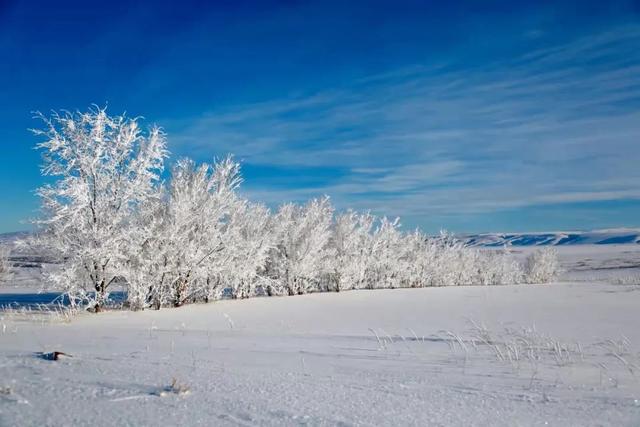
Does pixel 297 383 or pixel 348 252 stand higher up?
pixel 348 252

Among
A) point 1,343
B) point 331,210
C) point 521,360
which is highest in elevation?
point 331,210

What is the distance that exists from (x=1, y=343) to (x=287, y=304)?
13806 mm

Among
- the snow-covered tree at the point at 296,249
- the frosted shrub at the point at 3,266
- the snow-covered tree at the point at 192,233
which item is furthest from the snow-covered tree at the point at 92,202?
the frosted shrub at the point at 3,266

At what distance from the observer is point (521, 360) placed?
6586 mm

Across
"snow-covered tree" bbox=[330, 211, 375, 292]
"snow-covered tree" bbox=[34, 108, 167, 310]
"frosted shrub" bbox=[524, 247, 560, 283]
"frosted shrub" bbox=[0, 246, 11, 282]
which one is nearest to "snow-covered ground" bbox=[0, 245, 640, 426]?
"snow-covered tree" bbox=[34, 108, 167, 310]

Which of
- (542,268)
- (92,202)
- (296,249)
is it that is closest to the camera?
(92,202)

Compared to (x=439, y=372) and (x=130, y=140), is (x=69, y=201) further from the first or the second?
(x=439, y=372)

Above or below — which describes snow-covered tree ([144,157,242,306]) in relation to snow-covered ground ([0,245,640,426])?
above

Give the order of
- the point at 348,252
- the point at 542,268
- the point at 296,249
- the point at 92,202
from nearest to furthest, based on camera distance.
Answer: the point at 92,202 → the point at 296,249 → the point at 348,252 → the point at 542,268

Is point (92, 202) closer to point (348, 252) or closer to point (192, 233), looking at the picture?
point (192, 233)

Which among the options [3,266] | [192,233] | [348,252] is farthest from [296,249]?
[3,266]

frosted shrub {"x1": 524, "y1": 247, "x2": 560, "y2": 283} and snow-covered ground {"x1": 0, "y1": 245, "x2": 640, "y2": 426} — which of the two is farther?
frosted shrub {"x1": 524, "y1": 247, "x2": 560, "y2": 283}

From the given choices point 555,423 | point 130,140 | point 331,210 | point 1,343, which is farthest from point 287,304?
point 555,423

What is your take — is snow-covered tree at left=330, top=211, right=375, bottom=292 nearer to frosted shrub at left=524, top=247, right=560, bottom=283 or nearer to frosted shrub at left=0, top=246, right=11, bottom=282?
frosted shrub at left=0, top=246, right=11, bottom=282
